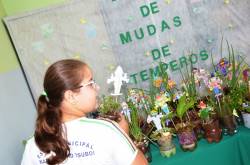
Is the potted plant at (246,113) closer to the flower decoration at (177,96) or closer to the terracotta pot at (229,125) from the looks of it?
the terracotta pot at (229,125)

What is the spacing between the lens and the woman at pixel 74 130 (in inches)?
44.0

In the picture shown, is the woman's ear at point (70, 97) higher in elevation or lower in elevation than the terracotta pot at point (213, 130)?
higher

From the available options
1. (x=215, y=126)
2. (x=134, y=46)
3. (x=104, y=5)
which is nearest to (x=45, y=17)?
(x=104, y=5)

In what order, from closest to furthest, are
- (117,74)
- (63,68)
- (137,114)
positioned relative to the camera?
(63,68) < (117,74) < (137,114)

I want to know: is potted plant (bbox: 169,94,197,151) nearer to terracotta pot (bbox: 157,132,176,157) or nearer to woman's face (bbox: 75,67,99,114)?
terracotta pot (bbox: 157,132,176,157)

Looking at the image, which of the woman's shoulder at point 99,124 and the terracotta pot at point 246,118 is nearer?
the woman's shoulder at point 99,124

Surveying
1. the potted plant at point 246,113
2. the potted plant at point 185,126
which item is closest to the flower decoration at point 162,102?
the potted plant at point 185,126

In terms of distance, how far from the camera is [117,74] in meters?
2.04

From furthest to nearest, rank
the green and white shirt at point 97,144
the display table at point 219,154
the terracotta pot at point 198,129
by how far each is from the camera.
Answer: the terracotta pot at point 198,129
the display table at point 219,154
the green and white shirt at point 97,144

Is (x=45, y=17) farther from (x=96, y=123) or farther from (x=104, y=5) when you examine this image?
(x=96, y=123)

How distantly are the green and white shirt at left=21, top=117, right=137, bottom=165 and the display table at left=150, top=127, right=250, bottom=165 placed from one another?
3.24ft

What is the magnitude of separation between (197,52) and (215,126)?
3.31 ft

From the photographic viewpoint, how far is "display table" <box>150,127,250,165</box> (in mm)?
2062

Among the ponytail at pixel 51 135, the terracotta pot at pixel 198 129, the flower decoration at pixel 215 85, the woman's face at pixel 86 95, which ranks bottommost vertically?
the terracotta pot at pixel 198 129
